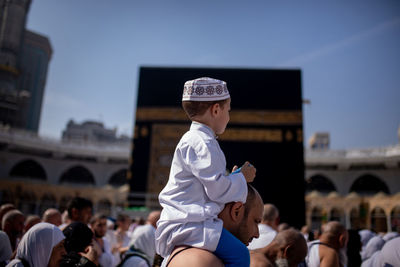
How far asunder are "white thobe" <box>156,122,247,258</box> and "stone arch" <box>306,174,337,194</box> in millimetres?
22195

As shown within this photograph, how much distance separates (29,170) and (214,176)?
23407 millimetres

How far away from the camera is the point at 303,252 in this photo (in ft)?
7.06

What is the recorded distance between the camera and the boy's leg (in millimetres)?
1133

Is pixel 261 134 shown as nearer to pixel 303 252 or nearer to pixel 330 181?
pixel 303 252

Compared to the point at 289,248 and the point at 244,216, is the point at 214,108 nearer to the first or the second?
the point at 244,216

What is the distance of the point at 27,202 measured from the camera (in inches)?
732

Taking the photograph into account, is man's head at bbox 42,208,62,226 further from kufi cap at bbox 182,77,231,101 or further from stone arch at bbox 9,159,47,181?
stone arch at bbox 9,159,47,181

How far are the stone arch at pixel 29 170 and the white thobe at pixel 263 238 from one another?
21.6 metres

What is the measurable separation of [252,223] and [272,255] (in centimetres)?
107

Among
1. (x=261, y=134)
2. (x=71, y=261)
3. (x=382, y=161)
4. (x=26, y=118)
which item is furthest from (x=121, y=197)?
(x=71, y=261)

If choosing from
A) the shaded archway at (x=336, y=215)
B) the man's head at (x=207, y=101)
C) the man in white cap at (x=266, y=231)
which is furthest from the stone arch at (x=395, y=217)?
the man's head at (x=207, y=101)

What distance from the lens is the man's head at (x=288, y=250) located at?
214cm

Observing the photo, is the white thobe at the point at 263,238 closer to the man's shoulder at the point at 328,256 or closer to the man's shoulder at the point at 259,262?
the man's shoulder at the point at 328,256

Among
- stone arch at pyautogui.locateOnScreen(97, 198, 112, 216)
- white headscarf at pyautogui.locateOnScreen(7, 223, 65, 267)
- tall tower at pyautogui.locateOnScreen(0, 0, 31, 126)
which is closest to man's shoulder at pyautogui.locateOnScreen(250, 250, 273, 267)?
white headscarf at pyautogui.locateOnScreen(7, 223, 65, 267)
